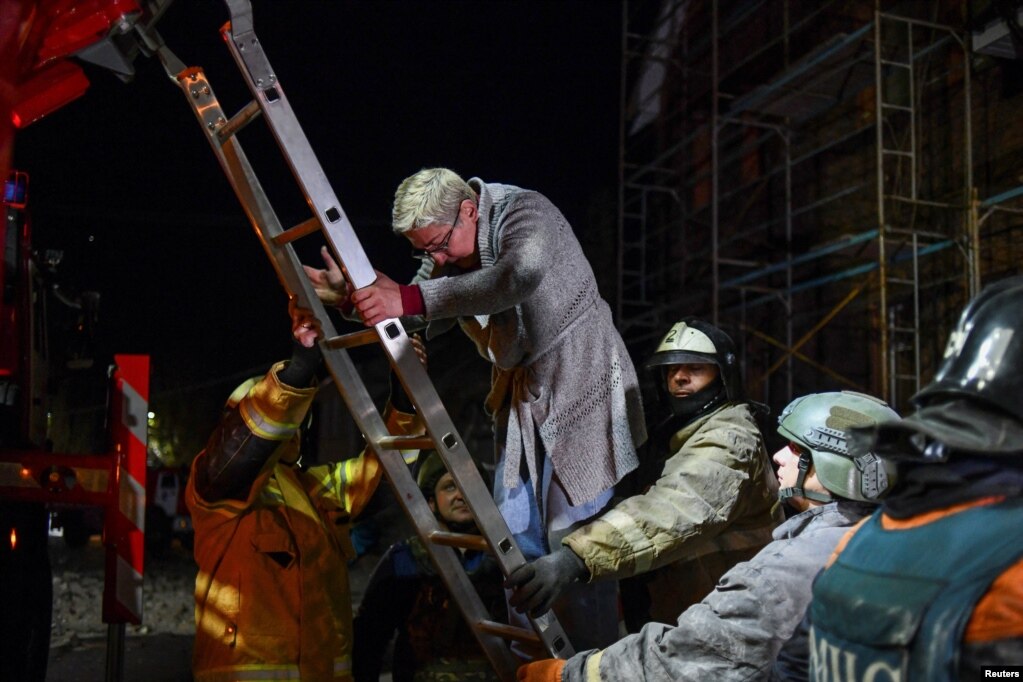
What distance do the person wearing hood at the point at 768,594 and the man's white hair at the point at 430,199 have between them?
126cm

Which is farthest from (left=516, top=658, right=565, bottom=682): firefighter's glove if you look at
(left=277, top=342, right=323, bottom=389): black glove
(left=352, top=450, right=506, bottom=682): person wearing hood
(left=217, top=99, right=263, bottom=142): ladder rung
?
(left=217, top=99, right=263, bottom=142): ladder rung

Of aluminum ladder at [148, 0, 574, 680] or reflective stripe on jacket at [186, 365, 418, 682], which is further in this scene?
reflective stripe on jacket at [186, 365, 418, 682]

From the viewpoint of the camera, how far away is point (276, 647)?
3.24m

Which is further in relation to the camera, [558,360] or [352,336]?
[558,360]

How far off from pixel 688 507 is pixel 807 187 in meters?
8.45

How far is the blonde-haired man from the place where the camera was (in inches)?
119

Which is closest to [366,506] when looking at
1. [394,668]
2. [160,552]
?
[394,668]

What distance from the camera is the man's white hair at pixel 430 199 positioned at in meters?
3.02

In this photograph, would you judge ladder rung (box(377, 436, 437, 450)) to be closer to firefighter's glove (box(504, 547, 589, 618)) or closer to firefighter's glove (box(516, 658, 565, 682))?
firefighter's glove (box(504, 547, 589, 618))

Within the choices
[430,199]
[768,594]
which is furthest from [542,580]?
[430,199]

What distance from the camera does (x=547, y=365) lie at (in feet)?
10.1

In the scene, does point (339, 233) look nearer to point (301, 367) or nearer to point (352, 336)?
point (352, 336)

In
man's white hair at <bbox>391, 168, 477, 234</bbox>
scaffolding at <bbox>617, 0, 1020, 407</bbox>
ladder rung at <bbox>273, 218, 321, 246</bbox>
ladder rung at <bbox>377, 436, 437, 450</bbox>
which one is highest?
scaffolding at <bbox>617, 0, 1020, 407</bbox>

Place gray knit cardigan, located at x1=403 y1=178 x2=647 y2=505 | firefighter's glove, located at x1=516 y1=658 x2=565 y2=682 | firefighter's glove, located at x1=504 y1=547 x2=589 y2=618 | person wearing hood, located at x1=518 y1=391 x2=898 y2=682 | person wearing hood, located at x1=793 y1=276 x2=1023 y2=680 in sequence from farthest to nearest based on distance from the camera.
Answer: gray knit cardigan, located at x1=403 y1=178 x2=647 y2=505, firefighter's glove, located at x1=504 y1=547 x2=589 y2=618, firefighter's glove, located at x1=516 y1=658 x2=565 y2=682, person wearing hood, located at x1=518 y1=391 x2=898 y2=682, person wearing hood, located at x1=793 y1=276 x2=1023 y2=680
